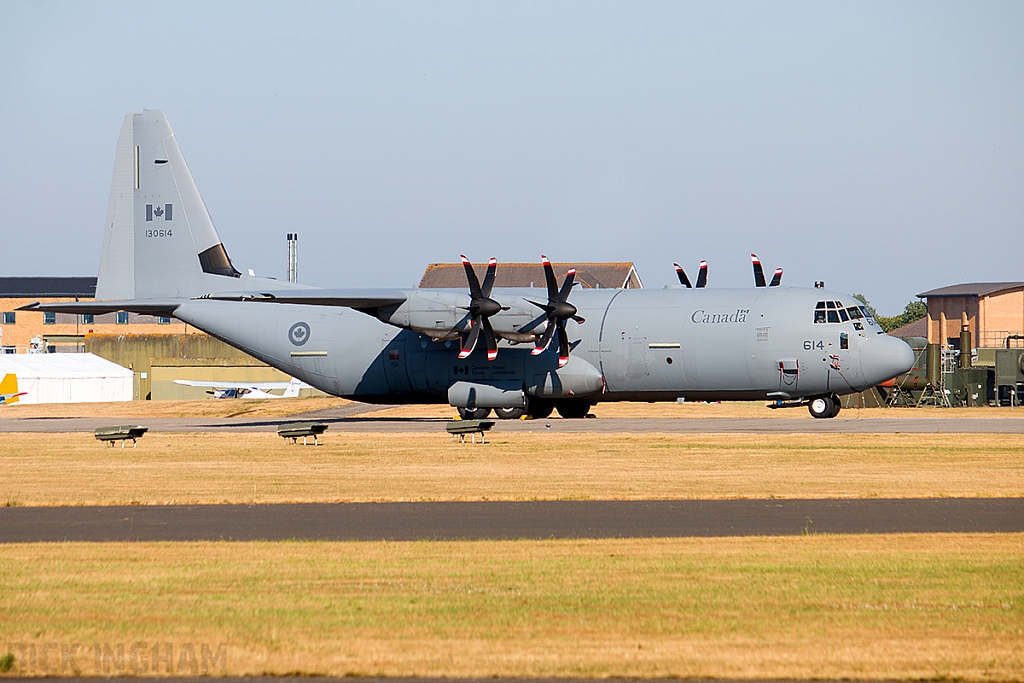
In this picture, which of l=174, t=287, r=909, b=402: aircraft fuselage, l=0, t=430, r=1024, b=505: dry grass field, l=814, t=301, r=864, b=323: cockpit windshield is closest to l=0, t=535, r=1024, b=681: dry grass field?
l=0, t=430, r=1024, b=505: dry grass field

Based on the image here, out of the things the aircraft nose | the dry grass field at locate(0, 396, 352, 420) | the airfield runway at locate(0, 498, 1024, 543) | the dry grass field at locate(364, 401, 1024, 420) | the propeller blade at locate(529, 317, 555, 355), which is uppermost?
the propeller blade at locate(529, 317, 555, 355)

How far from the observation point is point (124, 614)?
11133mm

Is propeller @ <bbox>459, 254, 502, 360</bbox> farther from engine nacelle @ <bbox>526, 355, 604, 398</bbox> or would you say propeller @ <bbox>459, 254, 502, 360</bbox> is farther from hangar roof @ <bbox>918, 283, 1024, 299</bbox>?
hangar roof @ <bbox>918, 283, 1024, 299</bbox>

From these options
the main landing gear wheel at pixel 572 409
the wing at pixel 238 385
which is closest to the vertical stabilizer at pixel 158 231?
the main landing gear wheel at pixel 572 409

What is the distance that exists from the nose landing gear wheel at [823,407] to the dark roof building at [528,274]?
54960 millimetres

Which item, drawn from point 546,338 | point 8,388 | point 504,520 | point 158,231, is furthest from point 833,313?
point 8,388

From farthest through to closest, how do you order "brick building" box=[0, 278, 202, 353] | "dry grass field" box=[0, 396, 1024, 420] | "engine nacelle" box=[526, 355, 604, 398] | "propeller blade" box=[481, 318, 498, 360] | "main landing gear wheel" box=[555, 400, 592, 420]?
"brick building" box=[0, 278, 202, 353] < "dry grass field" box=[0, 396, 1024, 420] < "main landing gear wheel" box=[555, 400, 592, 420] < "engine nacelle" box=[526, 355, 604, 398] < "propeller blade" box=[481, 318, 498, 360]

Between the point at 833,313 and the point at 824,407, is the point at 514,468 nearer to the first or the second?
the point at 833,313

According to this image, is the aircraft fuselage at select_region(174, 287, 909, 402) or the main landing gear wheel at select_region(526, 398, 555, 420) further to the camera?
the main landing gear wheel at select_region(526, 398, 555, 420)

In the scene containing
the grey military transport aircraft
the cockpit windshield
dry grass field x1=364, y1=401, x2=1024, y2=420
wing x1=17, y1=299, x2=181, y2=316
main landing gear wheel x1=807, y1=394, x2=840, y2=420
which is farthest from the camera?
dry grass field x1=364, y1=401, x2=1024, y2=420

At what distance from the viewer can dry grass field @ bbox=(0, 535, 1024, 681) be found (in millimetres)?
9344

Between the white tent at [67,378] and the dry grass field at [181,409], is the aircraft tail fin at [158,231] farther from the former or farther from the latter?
the white tent at [67,378]

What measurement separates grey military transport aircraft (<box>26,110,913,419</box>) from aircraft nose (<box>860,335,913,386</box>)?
47 mm

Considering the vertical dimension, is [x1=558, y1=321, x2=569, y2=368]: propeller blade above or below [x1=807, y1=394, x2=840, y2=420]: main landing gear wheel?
above
